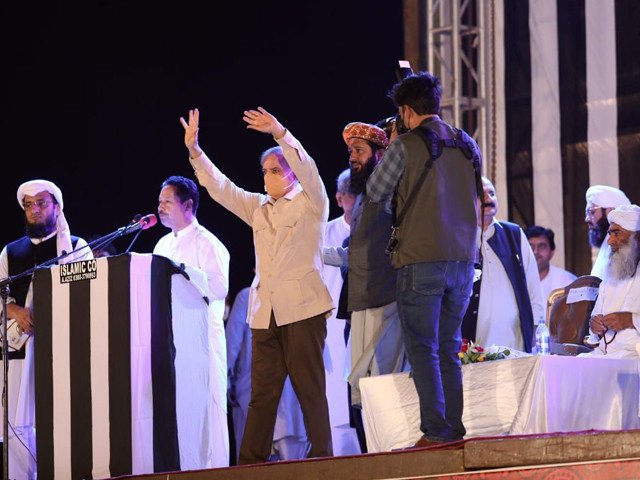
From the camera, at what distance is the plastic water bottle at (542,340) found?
634 centimetres

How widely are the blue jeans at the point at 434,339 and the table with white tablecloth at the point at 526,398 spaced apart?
0.55 m

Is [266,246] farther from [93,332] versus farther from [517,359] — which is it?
[517,359]

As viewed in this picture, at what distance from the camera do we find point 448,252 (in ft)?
17.0

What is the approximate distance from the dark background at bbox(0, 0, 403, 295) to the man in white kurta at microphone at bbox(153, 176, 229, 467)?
7.79ft

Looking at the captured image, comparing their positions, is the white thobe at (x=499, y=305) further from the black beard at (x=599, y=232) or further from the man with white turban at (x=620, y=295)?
the black beard at (x=599, y=232)

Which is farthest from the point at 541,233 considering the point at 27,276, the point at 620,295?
Answer: the point at 27,276

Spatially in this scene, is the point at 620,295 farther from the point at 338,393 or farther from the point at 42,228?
the point at 42,228

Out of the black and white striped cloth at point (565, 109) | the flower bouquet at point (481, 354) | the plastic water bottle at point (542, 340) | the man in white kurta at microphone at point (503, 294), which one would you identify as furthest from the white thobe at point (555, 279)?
the flower bouquet at point (481, 354)

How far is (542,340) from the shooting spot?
6477mm

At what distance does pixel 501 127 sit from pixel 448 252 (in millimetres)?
4061

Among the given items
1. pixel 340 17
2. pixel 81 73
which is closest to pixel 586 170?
pixel 340 17

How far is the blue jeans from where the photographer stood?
5.12 meters

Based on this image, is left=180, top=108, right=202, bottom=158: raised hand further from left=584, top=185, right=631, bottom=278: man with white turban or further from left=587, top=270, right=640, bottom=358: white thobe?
left=584, top=185, right=631, bottom=278: man with white turban

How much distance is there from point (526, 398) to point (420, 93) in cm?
154
